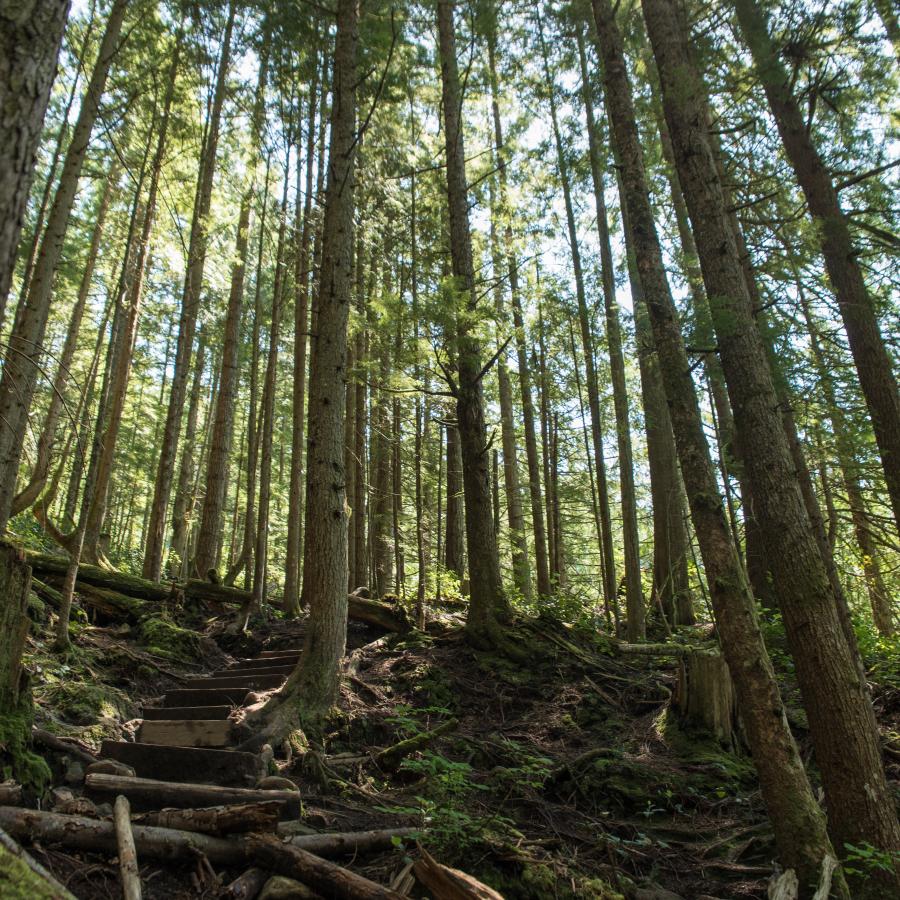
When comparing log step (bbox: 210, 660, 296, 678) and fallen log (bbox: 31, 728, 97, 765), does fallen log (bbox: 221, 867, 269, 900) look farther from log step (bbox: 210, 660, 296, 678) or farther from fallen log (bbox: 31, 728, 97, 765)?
log step (bbox: 210, 660, 296, 678)

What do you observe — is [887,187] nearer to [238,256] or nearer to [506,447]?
[506,447]

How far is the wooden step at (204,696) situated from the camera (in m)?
6.40

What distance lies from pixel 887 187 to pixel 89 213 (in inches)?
688

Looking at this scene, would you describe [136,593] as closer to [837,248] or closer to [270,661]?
[270,661]

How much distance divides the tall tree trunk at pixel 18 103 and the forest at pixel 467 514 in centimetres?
1

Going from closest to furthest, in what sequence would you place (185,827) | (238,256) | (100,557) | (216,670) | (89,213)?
1. (185,827)
2. (216,670)
3. (100,557)
4. (238,256)
5. (89,213)

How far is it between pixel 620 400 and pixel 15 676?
31.8 ft

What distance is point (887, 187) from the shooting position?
8500mm

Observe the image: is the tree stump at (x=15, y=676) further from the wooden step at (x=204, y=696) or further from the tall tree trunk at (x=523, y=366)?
the tall tree trunk at (x=523, y=366)

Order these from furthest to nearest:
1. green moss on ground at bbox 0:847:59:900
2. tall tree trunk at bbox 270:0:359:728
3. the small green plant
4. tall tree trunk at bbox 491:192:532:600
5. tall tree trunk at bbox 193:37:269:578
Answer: tall tree trunk at bbox 491:192:532:600
tall tree trunk at bbox 193:37:269:578
tall tree trunk at bbox 270:0:359:728
the small green plant
green moss on ground at bbox 0:847:59:900

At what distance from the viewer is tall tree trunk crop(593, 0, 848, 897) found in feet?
13.2

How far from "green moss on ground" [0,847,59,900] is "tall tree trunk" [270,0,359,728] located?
361 centimetres

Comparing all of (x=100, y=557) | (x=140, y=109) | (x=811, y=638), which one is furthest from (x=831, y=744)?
(x=140, y=109)

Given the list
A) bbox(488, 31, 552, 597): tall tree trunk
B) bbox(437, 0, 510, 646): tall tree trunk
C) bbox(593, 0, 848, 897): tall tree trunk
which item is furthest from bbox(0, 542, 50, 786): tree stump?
bbox(488, 31, 552, 597): tall tree trunk
